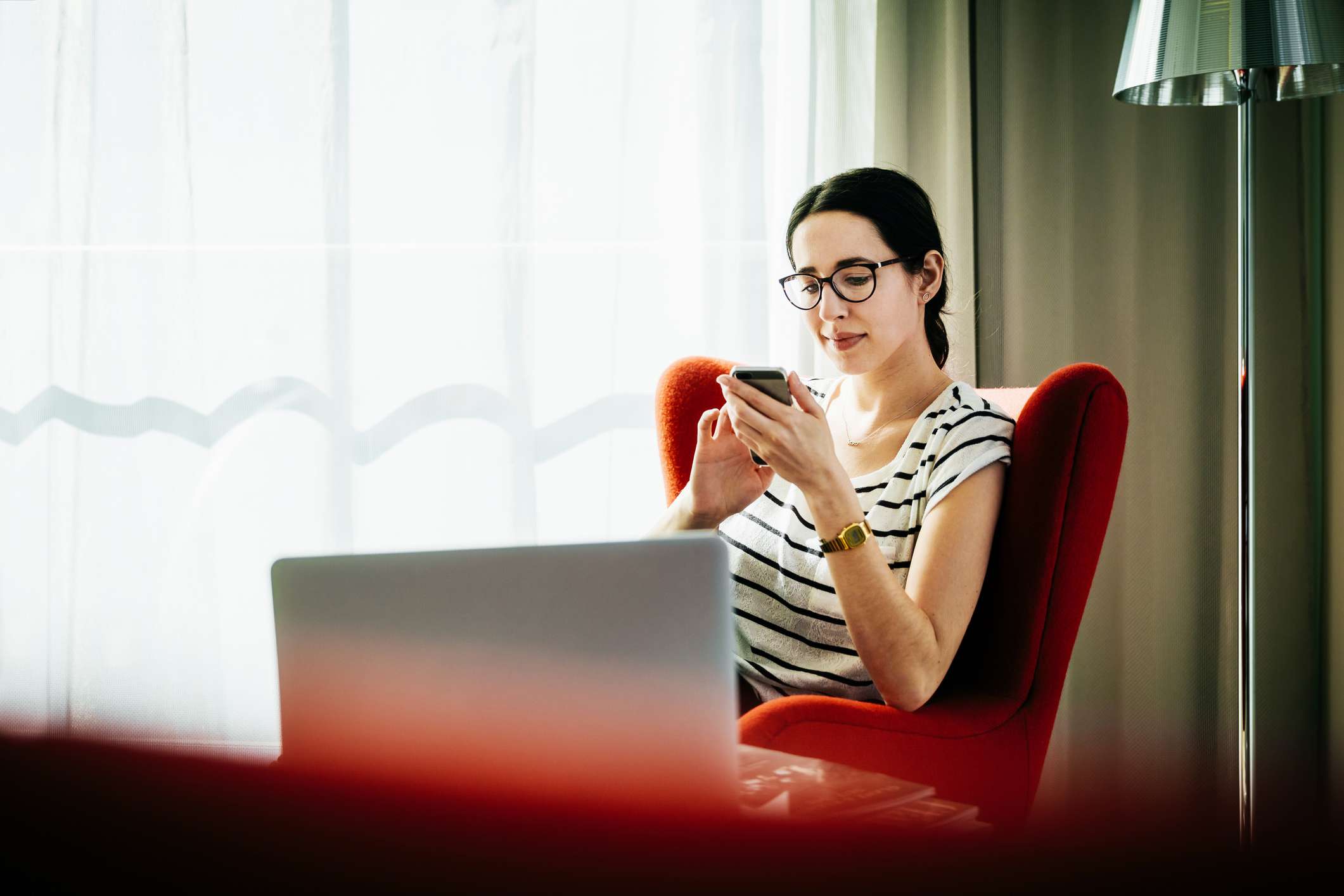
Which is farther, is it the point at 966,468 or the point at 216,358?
the point at 216,358

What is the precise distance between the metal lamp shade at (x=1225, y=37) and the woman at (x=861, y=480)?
0.46 m

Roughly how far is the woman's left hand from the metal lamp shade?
81cm

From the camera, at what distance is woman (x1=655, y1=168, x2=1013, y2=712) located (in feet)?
3.59

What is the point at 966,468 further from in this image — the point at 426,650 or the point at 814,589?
the point at 426,650

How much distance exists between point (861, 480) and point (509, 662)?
2.61ft

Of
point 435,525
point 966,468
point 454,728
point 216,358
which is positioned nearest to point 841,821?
A: point 454,728

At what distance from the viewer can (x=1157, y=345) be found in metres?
2.04

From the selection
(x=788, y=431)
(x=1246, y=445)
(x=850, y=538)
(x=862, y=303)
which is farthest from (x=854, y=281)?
(x=1246, y=445)

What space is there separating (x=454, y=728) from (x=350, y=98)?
70.0 inches

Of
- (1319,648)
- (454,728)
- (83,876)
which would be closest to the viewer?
(83,876)

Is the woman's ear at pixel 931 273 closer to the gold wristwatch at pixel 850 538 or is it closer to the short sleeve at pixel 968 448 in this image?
the short sleeve at pixel 968 448

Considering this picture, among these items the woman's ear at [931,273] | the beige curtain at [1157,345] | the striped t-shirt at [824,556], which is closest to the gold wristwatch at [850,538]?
the striped t-shirt at [824,556]

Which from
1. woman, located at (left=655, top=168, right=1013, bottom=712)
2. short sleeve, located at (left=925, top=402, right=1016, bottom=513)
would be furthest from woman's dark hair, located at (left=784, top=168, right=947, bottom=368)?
short sleeve, located at (left=925, top=402, right=1016, bottom=513)

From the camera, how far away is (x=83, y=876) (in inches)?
9.4
